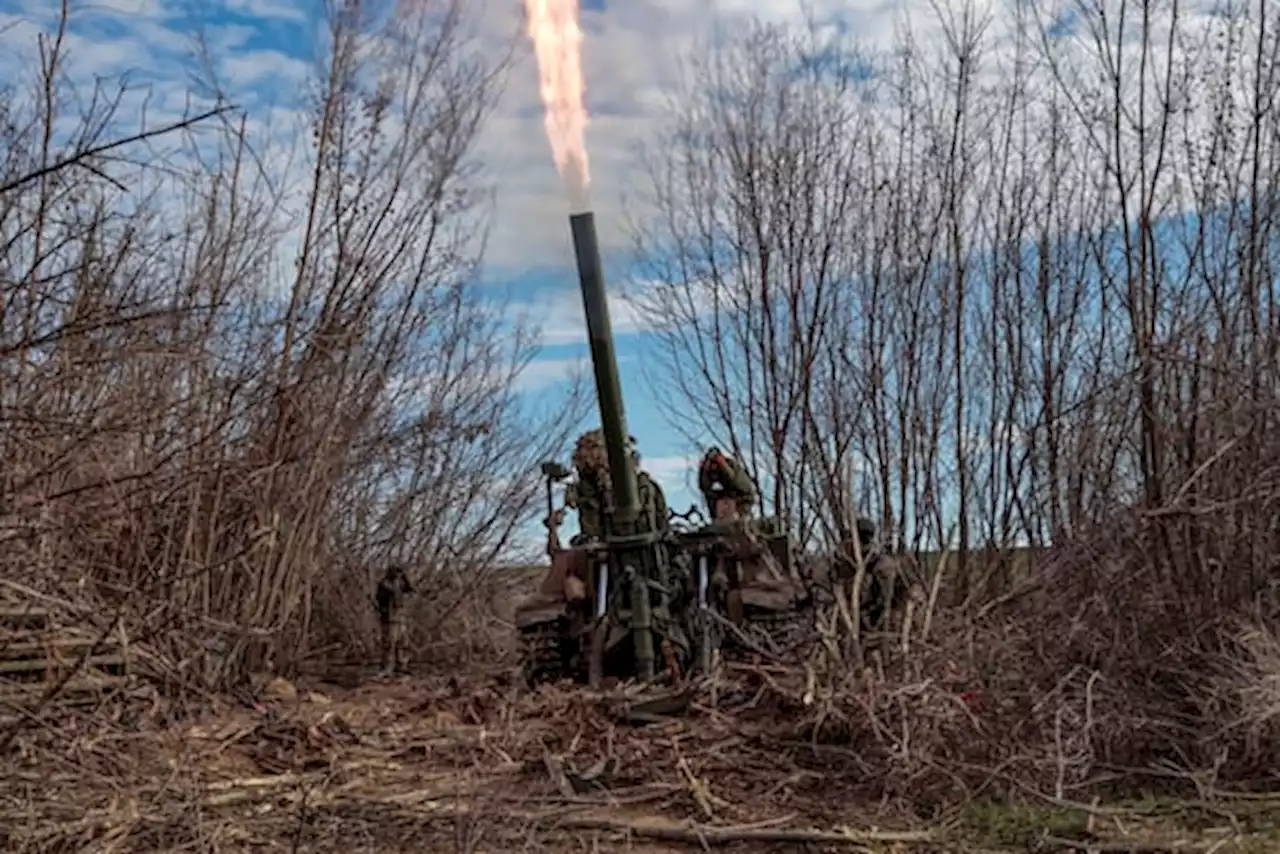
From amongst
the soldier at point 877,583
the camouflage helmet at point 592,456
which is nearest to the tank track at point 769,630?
the soldier at point 877,583

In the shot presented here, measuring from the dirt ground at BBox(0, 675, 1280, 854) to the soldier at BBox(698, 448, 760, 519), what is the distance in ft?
11.1

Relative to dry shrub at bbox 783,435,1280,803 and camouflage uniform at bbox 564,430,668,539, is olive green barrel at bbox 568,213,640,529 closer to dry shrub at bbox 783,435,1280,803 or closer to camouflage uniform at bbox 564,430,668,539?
camouflage uniform at bbox 564,430,668,539

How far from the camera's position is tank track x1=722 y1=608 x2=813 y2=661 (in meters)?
10.5

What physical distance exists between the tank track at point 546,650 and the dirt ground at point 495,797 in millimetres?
2173

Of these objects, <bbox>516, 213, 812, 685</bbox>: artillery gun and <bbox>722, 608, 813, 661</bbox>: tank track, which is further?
<bbox>516, 213, 812, 685</bbox>: artillery gun

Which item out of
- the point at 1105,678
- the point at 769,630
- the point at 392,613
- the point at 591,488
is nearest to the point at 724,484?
the point at 591,488

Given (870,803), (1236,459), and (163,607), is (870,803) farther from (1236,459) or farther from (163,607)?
(163,607)

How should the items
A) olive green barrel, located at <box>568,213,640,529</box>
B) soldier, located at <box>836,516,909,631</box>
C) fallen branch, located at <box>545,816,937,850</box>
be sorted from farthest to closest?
olive green barrel, located at <box>568,213,640,529</box>, soldier, located at <box>836,516,909,631</box>, fallen branch, located at <box>545,816,937,850</box>

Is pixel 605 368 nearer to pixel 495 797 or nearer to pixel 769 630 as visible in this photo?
pixel 769 630

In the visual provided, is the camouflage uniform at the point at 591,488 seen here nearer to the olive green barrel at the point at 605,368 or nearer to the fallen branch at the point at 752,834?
the olive green barrel at the point at 605,368

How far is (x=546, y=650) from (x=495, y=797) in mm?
4594

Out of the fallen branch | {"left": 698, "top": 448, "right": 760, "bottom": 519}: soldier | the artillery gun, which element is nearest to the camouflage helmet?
the artillery gun

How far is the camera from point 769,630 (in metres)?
11.0

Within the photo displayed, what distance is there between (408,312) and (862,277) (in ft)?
18.8
